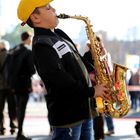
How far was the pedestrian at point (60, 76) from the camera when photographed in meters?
3.16

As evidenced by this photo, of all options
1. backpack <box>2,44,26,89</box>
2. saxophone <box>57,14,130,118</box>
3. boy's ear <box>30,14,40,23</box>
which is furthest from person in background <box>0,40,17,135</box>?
boy's ear <box>30,14,40,23</box>

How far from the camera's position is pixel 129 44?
25234 millimetres

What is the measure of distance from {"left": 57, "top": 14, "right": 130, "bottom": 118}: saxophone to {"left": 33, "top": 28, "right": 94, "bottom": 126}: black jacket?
0.78ft

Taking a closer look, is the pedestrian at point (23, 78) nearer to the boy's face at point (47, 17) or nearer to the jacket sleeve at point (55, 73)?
the boy's face at point (47, 17)

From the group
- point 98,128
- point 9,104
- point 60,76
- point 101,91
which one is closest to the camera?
point 60,76

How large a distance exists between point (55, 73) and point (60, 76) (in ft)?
0.12

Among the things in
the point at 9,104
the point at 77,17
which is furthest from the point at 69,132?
the point at 9,104

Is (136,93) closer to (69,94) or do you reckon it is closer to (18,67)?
(18,67)

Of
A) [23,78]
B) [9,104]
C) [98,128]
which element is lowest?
[98,128]

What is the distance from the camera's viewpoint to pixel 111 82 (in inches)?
143

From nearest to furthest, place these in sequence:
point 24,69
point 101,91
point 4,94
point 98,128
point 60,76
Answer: point 60,76 → point 101,91 → point 98,128 → point 24,69 → point 4,94

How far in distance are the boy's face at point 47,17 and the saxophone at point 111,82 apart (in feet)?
0.38

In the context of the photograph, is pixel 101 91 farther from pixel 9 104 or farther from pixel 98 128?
pixel 9 104

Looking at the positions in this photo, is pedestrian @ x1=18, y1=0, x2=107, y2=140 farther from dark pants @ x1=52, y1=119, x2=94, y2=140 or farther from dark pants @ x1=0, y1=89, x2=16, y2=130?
dark pants @ x1=0, y1=89, x2=16, y2=130
